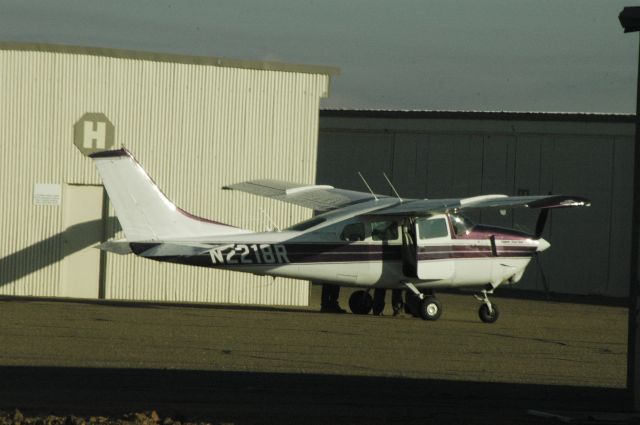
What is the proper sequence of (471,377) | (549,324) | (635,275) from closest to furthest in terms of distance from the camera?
(635,275)
(471,377)
(549,324)

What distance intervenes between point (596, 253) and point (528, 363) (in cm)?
2205

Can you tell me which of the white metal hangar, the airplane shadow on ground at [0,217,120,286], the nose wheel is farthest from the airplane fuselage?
the airplane shadow on ground at [0,217,120,286]

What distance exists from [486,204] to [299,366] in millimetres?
8019

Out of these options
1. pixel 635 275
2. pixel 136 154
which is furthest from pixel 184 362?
pixel 136 154

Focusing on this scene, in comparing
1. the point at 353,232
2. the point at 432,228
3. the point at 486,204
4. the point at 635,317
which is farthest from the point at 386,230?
the point at 635,317

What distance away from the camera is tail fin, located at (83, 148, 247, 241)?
2100cm

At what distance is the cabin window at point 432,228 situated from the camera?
21.9 meters

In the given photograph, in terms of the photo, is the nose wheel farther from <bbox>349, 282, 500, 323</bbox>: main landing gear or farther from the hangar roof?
the hangar roof

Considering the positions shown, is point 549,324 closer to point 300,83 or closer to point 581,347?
point 581,347

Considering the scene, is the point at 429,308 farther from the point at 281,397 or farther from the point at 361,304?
the point at 281,397

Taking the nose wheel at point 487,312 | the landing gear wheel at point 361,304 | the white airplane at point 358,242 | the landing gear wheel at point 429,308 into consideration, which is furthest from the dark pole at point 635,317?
the landing gear wheel at point 361,304

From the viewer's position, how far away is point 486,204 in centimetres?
2103

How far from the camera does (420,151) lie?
39375 mm

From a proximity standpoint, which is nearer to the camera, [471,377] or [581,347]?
[471,377]
